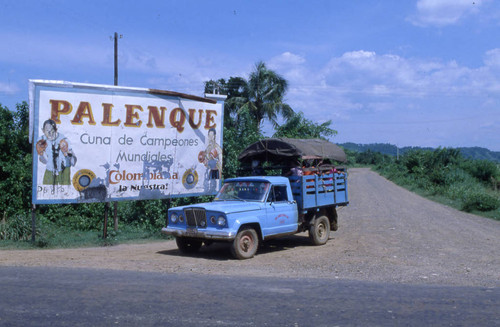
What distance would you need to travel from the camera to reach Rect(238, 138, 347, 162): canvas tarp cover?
42.6 feet

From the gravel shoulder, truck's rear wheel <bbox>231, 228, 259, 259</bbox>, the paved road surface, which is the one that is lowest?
the gravel shoulder

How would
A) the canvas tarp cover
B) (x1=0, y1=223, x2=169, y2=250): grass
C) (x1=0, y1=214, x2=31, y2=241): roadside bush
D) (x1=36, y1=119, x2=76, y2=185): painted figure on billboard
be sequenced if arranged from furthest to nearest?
(x1=0, y1=214, x2=31, y2=241): roadside bush < the canvas tarp cover < (x1=0, y1=223, x2=169, y2=250): grass < (x1=36, y1=119, x2=76, y2=185): painted figure on billboard

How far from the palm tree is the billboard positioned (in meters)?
22.8

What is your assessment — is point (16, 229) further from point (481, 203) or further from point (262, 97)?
point (262, 97)

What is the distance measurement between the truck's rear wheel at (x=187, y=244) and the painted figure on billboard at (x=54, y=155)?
3522 millimetres

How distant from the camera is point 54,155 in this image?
1227cm

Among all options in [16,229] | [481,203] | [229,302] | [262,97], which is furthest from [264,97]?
[229,302]

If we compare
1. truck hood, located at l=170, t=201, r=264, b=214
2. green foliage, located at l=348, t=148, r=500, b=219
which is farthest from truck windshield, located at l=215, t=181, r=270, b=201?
green foliage, located at l=348, t=148, r=500, b=219

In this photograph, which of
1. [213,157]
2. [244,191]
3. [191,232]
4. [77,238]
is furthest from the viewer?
[213,157]

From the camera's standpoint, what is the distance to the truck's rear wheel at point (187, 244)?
37.5ft

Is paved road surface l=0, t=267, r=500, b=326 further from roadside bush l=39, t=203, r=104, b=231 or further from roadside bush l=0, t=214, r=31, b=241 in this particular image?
roadside bush l=39, t=203, r=104, b=231

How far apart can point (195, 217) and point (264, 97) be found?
28337mm

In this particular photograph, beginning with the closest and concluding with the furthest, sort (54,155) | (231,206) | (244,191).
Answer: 1. (231,206)
2. (244,191)
3. (54,155)

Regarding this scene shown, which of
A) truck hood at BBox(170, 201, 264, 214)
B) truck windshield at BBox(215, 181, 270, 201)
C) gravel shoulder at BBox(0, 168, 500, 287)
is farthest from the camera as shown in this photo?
truck windshield at BBox(215, 181, 270, 201)
